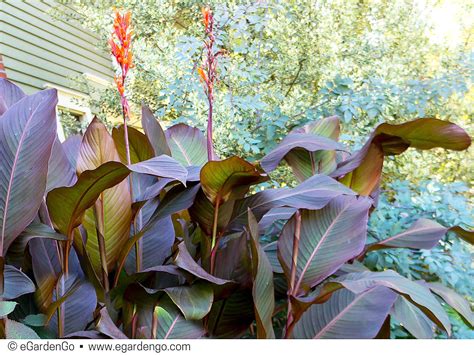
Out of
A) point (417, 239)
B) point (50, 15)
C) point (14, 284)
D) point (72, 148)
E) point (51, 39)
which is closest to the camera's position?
point (14, 284)

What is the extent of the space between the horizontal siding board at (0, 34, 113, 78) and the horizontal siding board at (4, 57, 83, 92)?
6cm

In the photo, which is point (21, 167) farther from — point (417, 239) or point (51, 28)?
point (51, 28)

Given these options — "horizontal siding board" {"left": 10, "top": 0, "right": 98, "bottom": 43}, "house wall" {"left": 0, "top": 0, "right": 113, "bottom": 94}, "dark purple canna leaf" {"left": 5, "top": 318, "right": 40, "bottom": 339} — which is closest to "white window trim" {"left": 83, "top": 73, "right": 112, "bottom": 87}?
"house wall" {"left": 0, "top": 0, "right": 113, "bottom": 94}

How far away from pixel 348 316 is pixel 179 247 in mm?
414

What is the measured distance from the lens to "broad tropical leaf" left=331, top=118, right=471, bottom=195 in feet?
3.46

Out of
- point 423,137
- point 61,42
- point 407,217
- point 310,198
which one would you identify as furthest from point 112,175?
point 61,42

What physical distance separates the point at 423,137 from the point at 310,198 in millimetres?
335

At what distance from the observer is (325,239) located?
1047mm

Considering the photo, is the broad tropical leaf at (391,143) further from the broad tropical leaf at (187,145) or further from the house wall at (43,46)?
the house wall at (43,46)

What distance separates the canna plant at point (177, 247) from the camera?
2.85 ft

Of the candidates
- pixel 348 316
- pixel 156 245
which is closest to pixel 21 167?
pixel 156 245

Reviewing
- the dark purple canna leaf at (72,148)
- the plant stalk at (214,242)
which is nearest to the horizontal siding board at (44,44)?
the dark purple canna leaf at (72,148)

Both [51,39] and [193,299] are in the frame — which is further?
[51,39]

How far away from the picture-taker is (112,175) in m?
0.82
